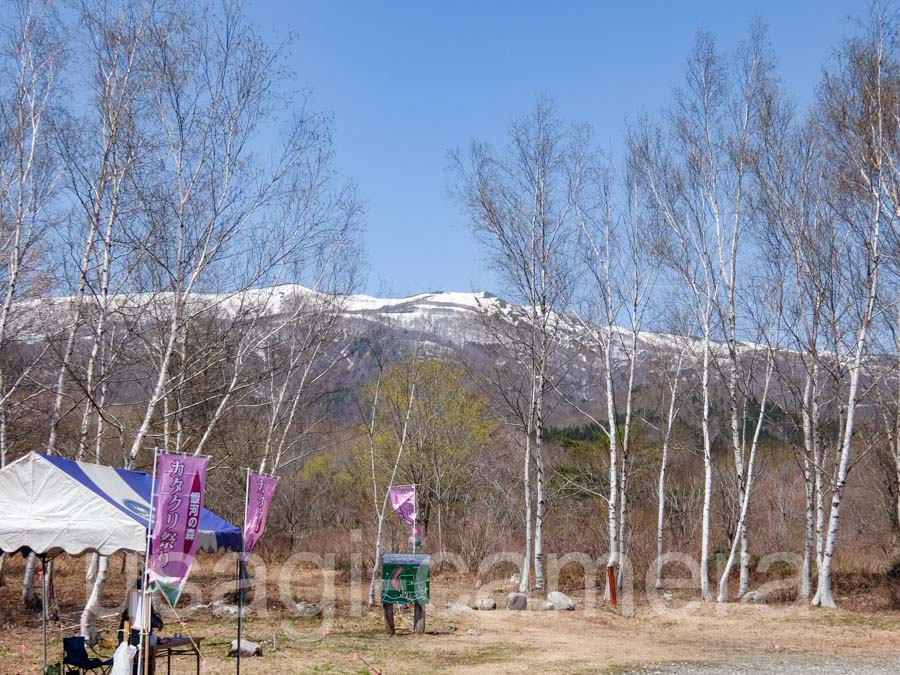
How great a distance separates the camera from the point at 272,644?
12406 mm

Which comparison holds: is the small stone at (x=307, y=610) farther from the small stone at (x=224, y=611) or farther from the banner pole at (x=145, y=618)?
the banner pole at (x=145, y=618)

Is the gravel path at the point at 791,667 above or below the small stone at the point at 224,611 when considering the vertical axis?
above

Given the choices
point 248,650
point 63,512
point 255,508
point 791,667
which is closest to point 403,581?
point 248,650

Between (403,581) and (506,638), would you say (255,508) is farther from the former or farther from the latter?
(506,638)

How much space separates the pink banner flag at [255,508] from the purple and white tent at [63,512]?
195 centimetres

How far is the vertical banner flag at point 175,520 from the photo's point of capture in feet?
25.1

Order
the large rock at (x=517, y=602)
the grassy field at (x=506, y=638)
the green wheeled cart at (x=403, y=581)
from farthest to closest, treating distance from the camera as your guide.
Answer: the large rock at (x=517, y=602) → the green wheeled cart at (x=403, y=581) → the grassy field at (x=506, y=638)

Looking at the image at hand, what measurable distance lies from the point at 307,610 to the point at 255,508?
714cm

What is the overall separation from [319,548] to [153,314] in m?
16.8

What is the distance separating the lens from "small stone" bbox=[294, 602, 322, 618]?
17000mm

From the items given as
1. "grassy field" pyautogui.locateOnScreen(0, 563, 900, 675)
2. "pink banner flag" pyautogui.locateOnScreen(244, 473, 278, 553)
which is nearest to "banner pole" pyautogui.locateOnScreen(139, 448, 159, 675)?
"grassy field" pyautogui.locateOnScreen(0, 563, 900, 675)

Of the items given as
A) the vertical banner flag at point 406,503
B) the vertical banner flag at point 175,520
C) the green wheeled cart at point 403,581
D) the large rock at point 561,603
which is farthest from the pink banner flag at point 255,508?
the large rock at point 561,603

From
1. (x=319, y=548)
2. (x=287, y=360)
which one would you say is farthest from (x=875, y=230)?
(x=319, y=548)

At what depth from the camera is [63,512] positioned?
28.6ft
